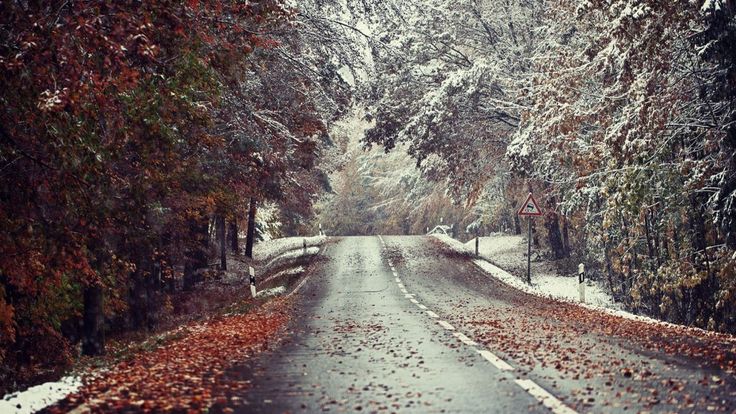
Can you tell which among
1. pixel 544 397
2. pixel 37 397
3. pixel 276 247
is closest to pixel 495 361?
pixel 544 397

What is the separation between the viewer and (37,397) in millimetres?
7223

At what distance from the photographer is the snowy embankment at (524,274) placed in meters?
26.2

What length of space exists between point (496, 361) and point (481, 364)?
0.88ft

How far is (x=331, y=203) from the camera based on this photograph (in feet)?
260

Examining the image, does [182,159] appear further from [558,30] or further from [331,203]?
[331,203]

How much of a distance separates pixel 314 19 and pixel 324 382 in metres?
11.1

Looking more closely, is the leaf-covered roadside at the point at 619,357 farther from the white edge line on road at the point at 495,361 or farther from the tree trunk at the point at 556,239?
the tree trunk at the point at 556,239

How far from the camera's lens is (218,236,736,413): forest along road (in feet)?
22.0

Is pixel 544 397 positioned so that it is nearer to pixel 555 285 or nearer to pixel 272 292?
pixel 272 292

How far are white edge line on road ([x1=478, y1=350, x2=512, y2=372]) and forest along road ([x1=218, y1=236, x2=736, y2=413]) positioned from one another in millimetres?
12

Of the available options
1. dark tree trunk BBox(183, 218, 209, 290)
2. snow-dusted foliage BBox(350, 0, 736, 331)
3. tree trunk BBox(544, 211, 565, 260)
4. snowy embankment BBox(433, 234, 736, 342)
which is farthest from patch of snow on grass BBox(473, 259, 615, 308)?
dark tree trunk BBox(183, 218, 209, 290)

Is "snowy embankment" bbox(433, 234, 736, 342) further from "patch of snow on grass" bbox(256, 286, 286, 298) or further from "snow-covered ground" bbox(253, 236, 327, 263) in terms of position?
"snow-covered ground" bbox(253, 236, 327, 263)

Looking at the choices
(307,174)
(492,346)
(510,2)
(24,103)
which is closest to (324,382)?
(492,346)

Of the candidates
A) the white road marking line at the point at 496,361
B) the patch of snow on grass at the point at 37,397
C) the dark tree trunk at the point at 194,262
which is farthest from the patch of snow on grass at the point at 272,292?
the patch of snow on grass at the point at 37,397
